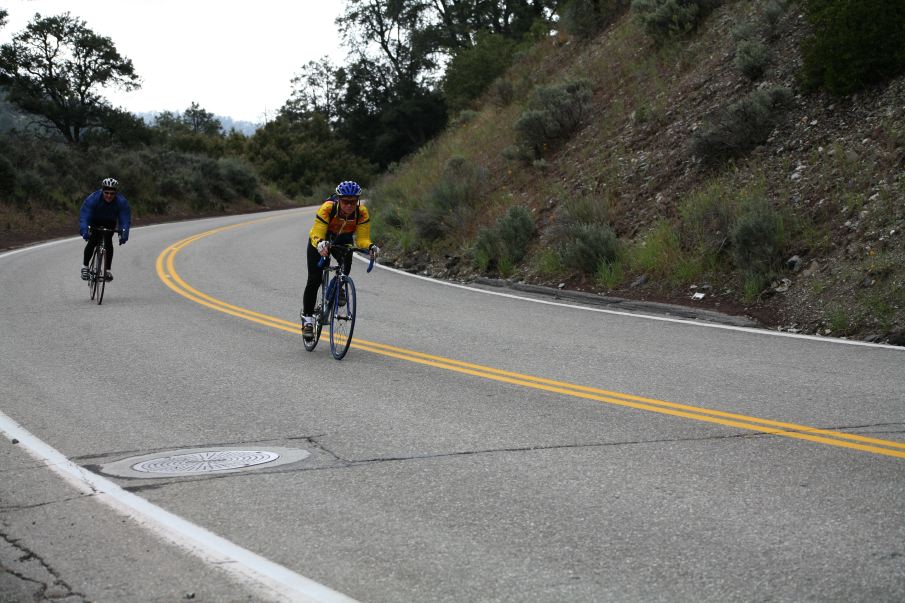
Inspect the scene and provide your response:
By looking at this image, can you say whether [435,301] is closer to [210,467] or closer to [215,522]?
[210,467]

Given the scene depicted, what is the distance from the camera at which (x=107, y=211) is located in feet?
53.2

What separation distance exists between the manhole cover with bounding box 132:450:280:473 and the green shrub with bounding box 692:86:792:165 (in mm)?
12671

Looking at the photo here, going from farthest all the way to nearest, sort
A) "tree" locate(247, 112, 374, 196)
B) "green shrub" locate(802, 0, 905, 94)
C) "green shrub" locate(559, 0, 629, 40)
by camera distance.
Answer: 1. "tree" locate(247, 112, 374, 196)
2. "green shrub" locate(559, 0, 629, 40)
3. "green shrub" locate(802, 0, 905, 94)

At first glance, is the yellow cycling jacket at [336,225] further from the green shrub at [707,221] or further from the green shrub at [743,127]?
the green shrub at [743,127]

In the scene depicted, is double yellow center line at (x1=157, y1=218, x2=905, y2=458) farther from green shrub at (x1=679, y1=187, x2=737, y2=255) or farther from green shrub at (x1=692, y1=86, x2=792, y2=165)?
green shrub at (x1=692, y1=86, x2=792, y2=165)

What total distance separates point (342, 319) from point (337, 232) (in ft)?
3.41

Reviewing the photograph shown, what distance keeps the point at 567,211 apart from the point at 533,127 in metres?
5.78

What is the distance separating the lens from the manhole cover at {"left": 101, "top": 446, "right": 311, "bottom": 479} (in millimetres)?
6252

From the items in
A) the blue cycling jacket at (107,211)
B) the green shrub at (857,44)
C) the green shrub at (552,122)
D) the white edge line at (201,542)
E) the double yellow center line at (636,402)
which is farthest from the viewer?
the green shrub at (552,122)

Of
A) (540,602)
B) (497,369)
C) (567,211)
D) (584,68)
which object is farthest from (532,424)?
(584,68)

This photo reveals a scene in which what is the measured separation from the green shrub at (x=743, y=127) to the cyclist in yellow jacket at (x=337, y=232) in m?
8.43

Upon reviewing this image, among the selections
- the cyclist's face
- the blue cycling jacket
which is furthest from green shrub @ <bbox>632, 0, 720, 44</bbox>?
the cyclist's face

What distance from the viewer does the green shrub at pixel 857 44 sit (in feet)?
50.3

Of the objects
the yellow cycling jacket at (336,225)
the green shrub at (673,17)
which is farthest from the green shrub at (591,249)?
the green shrub at (673,17)
